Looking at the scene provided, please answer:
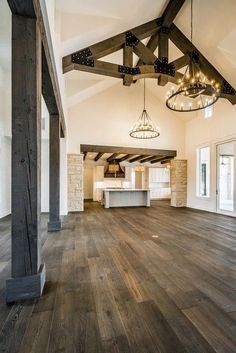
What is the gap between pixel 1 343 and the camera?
1.27 metres

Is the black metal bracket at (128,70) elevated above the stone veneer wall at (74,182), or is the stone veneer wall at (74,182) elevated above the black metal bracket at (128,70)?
the black metal bracket at (128,70)

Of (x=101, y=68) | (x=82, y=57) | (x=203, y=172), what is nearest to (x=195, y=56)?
(x=101, y=68)

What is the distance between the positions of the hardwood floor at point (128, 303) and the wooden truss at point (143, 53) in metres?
4.28

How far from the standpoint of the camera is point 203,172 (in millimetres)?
7992

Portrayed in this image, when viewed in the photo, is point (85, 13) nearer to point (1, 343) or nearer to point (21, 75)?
point (21, 75)

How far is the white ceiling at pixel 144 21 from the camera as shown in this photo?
3957 mm

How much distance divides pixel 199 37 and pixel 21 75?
5.86 metres

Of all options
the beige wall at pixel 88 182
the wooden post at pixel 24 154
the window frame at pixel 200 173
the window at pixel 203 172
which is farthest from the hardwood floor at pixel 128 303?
the beige wall at pixel 88 182

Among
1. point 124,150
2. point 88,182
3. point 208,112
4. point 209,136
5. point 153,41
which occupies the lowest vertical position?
point 88,182

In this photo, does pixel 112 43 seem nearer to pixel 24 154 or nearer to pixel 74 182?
pixel 24 154

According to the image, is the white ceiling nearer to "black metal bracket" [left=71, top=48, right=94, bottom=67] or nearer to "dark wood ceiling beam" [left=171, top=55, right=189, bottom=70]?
"black metal bracket" [left=71, top=48, right=94, bottom=67]

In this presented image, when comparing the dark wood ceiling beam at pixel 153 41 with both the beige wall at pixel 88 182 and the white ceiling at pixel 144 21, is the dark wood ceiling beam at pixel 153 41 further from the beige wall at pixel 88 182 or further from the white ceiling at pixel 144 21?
the beige wall at pixel 88 182

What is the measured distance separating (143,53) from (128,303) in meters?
5.70

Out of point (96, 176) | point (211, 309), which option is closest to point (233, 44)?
point (211, 309)
